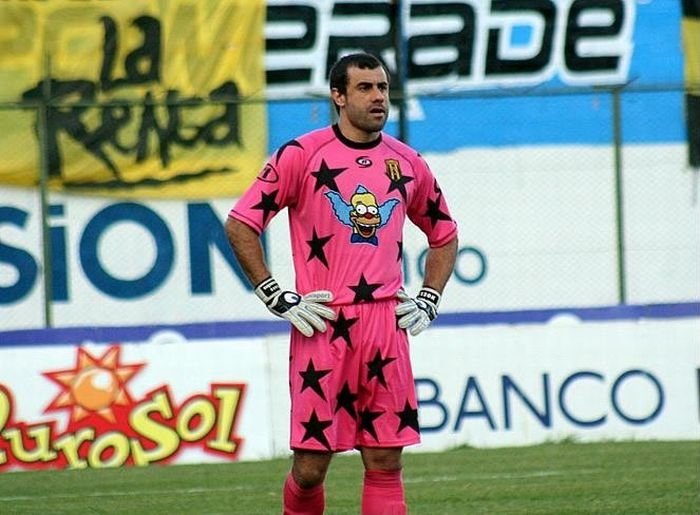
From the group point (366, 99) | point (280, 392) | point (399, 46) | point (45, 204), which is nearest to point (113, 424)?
point (280, 392)

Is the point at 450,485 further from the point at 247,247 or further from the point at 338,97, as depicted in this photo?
the point at 338,97

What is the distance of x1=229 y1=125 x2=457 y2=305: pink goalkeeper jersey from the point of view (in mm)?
7500

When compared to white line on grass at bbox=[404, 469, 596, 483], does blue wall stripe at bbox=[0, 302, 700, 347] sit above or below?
above

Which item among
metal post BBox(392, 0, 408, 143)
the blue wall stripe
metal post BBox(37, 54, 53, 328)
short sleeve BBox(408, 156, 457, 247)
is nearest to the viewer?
short sleeve BBox(408, 156, 457, 247)

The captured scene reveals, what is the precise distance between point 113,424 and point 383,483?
6992mm

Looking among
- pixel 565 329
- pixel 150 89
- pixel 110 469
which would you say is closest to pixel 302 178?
pixel 110 469

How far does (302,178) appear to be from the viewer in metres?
7.55

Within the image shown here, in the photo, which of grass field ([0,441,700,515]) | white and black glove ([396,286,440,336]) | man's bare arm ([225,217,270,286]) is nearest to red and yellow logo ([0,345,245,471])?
grass field ([0,441,700,515])

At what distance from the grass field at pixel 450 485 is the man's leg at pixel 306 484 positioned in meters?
2.31

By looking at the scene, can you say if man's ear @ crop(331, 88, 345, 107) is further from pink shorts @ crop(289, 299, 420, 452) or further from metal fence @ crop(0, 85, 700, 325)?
metal fence @ crop(0, 85, 700, 325)

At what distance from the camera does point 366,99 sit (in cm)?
755

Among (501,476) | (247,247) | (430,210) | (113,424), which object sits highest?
(430,210)

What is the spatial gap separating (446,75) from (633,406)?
684 centimetres

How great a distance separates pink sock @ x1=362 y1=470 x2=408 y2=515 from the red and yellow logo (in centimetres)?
681
